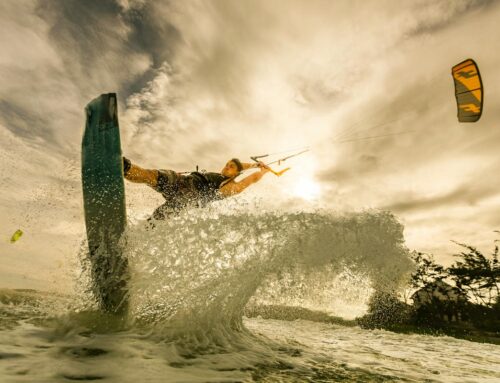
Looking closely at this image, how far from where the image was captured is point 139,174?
5.28 metres

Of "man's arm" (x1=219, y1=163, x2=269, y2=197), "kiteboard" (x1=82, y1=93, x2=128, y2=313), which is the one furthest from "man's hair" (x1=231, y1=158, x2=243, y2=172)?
"kiteboard" (x1=82, y1=93, x2=128, y2=313)

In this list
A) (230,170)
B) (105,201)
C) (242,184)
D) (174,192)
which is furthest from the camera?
(242,184)

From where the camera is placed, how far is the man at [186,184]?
17.7ft

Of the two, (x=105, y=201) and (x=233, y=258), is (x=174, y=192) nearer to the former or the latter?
(x=105, y=201)

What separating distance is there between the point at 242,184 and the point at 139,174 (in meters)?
2.45

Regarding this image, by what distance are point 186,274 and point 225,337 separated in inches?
35.1

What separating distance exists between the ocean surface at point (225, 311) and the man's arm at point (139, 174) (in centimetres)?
99

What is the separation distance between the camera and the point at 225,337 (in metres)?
3.80

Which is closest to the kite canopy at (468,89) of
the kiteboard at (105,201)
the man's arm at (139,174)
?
the man's arm at (139,174)

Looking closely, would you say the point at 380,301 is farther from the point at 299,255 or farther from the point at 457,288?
the point at 299,255

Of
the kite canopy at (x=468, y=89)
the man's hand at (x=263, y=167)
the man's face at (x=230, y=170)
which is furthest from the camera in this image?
the kite canopy at (x=468, y=89)

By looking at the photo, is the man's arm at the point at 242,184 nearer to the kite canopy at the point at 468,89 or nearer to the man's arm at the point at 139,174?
the man's arm at the point at 139,174

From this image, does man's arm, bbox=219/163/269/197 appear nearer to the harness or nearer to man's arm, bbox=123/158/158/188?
the harness

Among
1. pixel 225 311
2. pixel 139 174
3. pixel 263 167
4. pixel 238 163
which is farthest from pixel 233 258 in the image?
pixel 263 167
